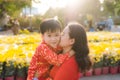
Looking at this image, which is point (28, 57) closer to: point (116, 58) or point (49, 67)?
point (116, 58)

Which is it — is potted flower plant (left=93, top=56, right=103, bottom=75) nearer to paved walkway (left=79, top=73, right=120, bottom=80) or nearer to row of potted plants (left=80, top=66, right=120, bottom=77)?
row of potted plants (left=80, top=66, right=120, bottom=77)

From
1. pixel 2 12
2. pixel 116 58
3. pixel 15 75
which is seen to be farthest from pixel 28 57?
pixel 2 12

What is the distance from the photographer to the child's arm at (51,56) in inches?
149

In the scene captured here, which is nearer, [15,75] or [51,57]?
[51,57]

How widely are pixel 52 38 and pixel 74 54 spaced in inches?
15.6

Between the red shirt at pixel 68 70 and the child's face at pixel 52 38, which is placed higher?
the child's face at pixel 52 38

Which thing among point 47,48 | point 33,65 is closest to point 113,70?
point 33,65

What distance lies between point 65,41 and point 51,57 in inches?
10.6

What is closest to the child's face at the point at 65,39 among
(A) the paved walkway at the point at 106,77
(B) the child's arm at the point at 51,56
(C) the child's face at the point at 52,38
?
(B) the child's arm at the point at 51,56

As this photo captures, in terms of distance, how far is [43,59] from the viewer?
4121 millimetres

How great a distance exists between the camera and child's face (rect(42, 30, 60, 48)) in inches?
159

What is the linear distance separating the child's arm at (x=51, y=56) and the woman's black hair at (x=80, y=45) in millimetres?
139

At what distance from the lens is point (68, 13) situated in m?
22.2

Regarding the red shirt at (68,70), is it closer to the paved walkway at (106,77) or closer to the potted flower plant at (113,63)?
the paved walkway at (106,77)
